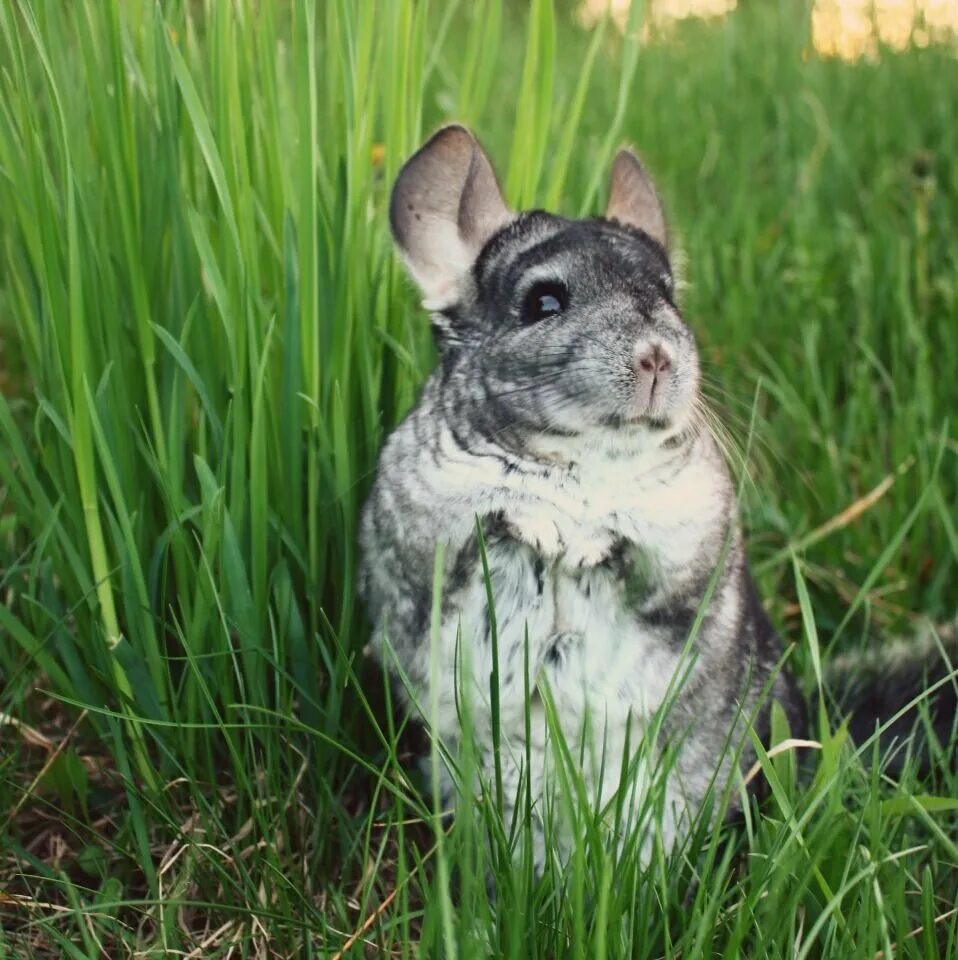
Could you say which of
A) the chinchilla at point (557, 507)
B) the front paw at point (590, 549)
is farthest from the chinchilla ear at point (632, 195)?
the front paw at point (590, 549)

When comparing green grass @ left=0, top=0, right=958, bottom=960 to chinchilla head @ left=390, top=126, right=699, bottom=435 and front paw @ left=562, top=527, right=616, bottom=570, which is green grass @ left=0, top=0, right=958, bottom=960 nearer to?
chinchilla head @ left=390, top=126, right=699, bottom=435

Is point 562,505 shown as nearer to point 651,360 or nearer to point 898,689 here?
point 651,360

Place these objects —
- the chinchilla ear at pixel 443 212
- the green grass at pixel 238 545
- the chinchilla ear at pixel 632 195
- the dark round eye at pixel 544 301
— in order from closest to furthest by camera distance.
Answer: the green grass at pixel 238 545, the dark round eye at pixel 544 301, the chinchilla ear at pixel 443 212, the chinchilla ear at pixel 632 195

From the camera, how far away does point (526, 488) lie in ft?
7.03

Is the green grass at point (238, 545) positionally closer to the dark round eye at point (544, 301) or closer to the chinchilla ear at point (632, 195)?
the chinchilla ear at point (632, 195)

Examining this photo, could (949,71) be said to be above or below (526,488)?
above

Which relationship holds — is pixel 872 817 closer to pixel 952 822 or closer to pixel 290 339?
pixel 952 822

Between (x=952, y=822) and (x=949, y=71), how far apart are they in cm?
411

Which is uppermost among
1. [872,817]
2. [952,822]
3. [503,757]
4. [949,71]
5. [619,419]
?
[949,71]

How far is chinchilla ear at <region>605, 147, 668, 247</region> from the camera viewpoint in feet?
8.55

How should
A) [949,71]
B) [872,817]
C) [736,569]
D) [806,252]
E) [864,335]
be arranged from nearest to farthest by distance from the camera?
1. [872,817]
2. [736,569]
3. [864,335]
4. [806,252]
5. [949,71]

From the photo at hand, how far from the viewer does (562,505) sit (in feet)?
6.98

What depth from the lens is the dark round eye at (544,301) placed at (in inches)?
87.6

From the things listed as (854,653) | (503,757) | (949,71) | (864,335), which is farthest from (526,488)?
(949,71)
